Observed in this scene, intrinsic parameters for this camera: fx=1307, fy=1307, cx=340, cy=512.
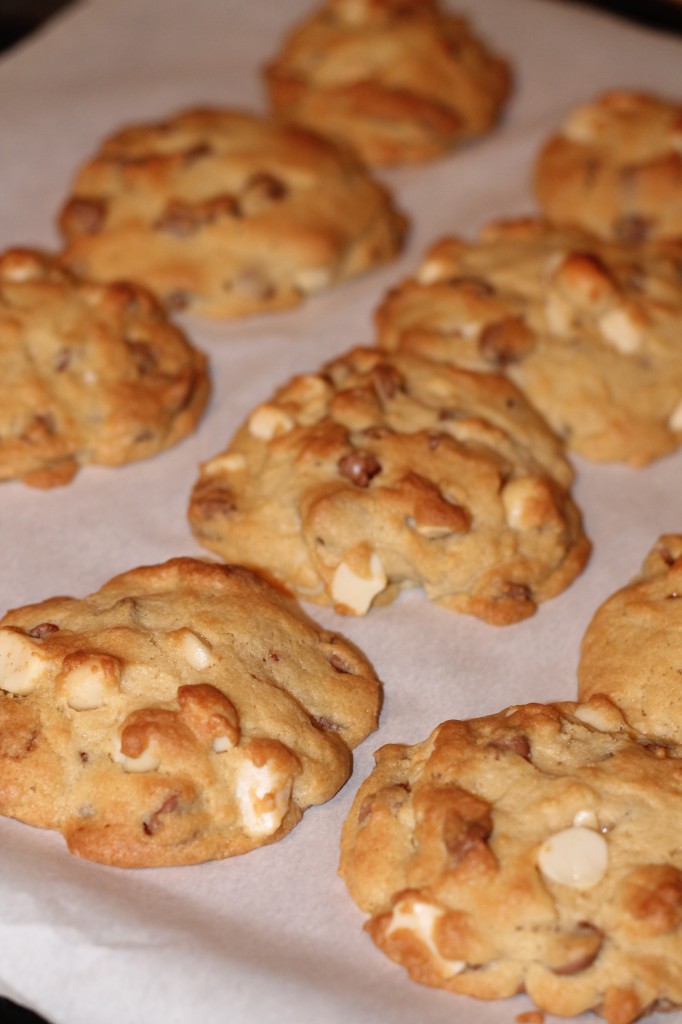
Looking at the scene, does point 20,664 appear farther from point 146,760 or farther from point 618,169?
point 618,169

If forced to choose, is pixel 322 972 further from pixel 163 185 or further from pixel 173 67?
pixel 173 67

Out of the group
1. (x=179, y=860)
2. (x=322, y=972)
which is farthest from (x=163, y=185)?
(x=322, y=972)

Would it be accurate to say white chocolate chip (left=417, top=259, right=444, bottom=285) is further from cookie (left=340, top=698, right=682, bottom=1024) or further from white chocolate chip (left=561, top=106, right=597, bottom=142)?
cookie (left=340, top=698, right=682, bottom=1024)

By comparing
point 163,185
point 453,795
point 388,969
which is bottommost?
point 388,969

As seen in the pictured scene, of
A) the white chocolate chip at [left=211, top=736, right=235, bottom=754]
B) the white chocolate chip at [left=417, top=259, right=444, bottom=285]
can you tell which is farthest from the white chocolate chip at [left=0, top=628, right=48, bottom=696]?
the white chocolate chip at [left=417, top=259, right=444, bottom=285]

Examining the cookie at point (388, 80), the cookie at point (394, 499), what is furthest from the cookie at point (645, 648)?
the cookie at point (388, 80)

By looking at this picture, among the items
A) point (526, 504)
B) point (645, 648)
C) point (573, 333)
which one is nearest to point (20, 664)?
point (526, 504)
